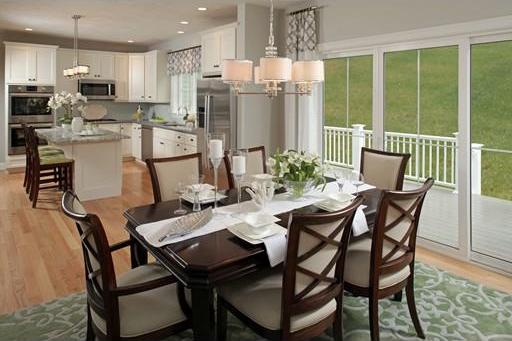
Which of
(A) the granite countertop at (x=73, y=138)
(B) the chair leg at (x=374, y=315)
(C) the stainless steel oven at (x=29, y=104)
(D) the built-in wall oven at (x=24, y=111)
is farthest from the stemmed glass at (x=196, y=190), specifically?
(C) the stainless steel oven at (x=29, y=104)

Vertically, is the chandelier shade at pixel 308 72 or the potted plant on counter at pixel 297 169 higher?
the chandelier shade at pixel 308 72

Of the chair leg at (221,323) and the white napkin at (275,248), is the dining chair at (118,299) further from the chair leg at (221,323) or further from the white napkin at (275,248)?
the white napkin at (275,248)

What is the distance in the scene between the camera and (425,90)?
396 cm

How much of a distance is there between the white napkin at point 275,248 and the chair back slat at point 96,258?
0.72 metres

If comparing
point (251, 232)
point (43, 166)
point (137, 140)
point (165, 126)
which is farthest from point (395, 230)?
point (137, 140)

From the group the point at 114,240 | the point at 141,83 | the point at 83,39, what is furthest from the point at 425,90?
the point at 83,39

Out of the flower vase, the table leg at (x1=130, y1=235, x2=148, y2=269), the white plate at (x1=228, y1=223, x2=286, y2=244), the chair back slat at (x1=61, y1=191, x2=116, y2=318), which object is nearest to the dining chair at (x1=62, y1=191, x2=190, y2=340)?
the chair back slat at (x1=61, y1=191, x2=116, y2=318)

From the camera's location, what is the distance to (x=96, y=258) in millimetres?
1774

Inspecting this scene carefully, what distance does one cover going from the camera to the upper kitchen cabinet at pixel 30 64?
7648 millimetres

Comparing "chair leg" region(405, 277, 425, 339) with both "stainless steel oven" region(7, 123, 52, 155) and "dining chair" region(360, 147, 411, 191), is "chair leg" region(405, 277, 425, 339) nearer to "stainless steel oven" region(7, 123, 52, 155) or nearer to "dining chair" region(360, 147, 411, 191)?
"dining chair" region(360, 147, 411, 191)

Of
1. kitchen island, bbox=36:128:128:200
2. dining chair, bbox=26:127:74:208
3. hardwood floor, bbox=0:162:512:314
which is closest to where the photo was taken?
hardwood floor, bbox=0:162:512:314

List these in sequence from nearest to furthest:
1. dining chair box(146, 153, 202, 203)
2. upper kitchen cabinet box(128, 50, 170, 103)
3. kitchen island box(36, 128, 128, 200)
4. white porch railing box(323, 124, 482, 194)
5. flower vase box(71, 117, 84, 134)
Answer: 1. dining chair box(146, 153, 202, 203)
2. white porch railing box(323, 124, 482, 194)
3. kitchen island box(36, 128, 128, 200)
4. flower vase box(71, 117, 84, 134)
5. upper kitchen cabinet box(128, 50, 170, 103)

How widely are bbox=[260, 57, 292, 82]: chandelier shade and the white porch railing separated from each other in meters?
2.14

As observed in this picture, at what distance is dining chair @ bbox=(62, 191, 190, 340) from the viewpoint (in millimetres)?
1717
